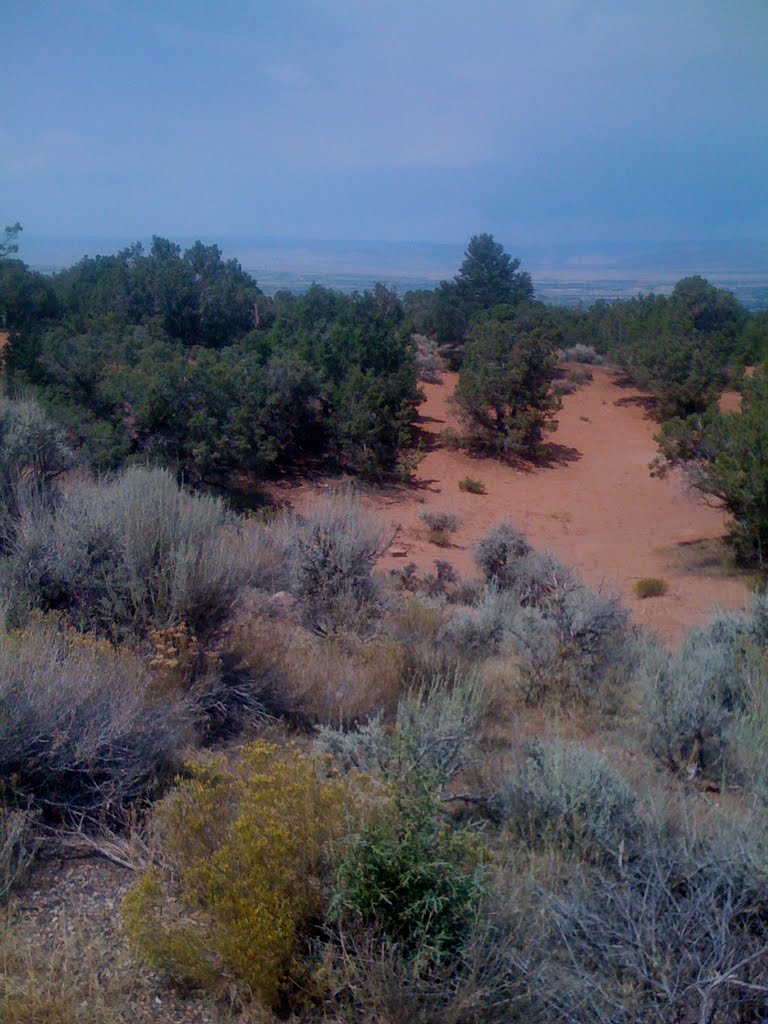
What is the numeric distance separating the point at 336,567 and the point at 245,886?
4467mm

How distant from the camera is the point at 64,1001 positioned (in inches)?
92.4

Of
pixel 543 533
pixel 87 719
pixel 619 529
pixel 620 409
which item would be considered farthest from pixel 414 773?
pixel 620 409

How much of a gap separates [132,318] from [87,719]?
2104cm

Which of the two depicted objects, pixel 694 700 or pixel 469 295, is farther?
pixel 469 295

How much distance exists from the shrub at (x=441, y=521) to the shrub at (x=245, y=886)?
40.4 ft

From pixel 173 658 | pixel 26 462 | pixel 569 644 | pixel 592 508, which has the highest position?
pixel 26 462

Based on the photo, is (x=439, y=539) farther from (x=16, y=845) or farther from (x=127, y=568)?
(x=16, y=845)

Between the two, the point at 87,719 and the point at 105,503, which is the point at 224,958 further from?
the point at 105,503

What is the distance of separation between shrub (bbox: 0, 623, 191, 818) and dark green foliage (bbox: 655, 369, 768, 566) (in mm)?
9653

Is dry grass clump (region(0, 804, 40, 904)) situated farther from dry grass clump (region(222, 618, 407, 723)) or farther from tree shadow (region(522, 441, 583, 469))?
tree shadow (region(522, 441, 583, 469))

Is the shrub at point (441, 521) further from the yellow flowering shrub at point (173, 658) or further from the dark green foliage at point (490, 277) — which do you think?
the dark green foliage at point (490, 277)

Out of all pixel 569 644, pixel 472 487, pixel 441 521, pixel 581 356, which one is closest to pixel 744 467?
pixel 441 521

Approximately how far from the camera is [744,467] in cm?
1147

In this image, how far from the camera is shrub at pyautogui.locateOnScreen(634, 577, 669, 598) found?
11.0 m
